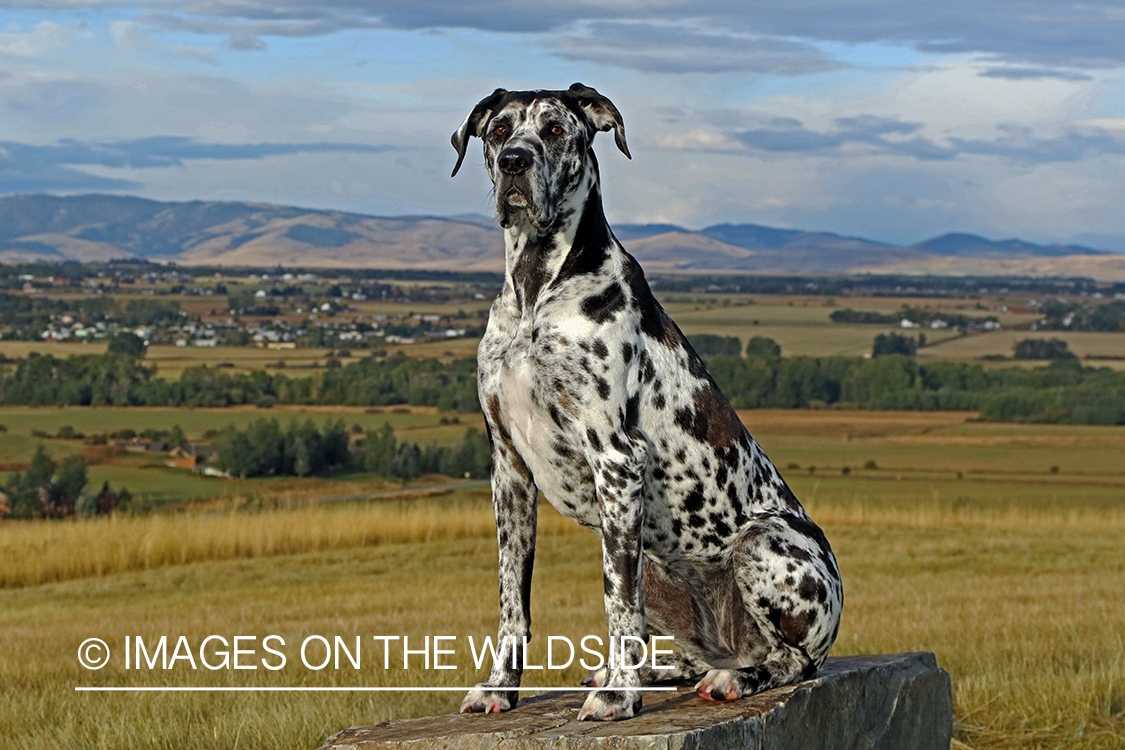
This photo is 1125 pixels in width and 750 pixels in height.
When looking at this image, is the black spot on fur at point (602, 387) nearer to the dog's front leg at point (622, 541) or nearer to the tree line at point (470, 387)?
the dog's front leg at point (622, 541)

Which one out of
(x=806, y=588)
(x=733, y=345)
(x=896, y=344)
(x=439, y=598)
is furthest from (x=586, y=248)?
(x=896, y=344)

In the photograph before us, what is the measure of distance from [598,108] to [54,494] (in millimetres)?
28051

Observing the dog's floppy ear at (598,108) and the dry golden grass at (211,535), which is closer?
the dog's floppy ear at (598,108)

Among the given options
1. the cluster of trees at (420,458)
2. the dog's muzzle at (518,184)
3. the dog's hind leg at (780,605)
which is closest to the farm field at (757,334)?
the cluster of trees at (420,458)

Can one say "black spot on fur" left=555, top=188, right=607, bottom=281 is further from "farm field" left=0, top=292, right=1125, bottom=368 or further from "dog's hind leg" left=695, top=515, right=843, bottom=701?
"farm field" left=0, top=292, right=1125, bottom=368

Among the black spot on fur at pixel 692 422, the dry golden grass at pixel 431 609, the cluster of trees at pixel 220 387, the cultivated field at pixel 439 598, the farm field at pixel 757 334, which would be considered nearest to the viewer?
the black spot on fur at pixel 692 422

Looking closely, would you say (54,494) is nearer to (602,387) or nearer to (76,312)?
(602,387)

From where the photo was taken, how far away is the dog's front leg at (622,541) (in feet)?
19.2

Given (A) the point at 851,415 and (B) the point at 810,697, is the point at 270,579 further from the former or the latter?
(A) the point at 851,415

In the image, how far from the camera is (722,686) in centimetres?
649

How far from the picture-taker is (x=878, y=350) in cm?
8462

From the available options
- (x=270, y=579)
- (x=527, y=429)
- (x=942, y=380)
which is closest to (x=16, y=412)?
(x=270, y=579)

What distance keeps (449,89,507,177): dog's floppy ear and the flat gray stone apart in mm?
2619

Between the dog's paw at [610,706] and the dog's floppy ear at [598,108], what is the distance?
256cm
